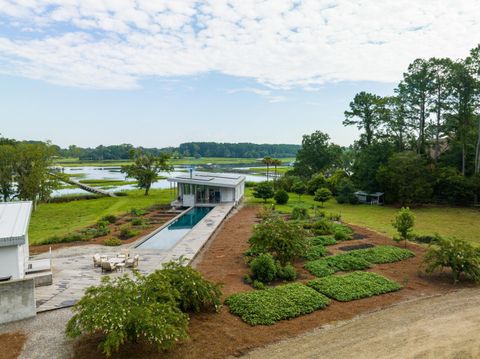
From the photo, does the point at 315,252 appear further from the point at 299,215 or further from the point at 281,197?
the point at 281,197

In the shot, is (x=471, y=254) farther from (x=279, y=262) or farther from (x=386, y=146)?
(x=386, y=146)

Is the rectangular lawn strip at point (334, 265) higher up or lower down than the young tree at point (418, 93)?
lower down

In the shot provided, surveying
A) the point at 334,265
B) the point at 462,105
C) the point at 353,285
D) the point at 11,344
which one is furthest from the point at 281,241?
the point at 462,105

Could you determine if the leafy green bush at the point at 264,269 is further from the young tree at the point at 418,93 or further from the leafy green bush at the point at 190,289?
the young tree at the point at 418,93

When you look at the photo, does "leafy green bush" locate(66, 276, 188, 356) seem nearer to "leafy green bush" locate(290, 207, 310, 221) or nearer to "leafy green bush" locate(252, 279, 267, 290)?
"leafy green bush" locate(252, 279, 267, 290)

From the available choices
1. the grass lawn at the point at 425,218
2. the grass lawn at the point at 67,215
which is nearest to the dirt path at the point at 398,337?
the grass lawn at the point at 425,218

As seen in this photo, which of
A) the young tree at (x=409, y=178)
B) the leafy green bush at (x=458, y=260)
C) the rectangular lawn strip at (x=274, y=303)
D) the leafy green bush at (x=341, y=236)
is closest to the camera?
the rectangular lawn strip at (x=274, y=303)
